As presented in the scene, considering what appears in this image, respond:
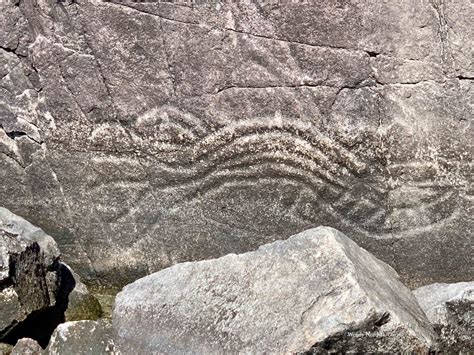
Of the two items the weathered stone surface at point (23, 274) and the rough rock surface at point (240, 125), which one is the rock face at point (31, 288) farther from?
the rough rock surface at point (240, 125)

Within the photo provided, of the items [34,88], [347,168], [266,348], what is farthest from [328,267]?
[34,88]

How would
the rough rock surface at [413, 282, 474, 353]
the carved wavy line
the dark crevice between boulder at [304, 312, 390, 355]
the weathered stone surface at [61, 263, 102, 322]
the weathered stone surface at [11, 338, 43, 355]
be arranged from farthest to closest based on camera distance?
1. the weathered stone surface at [61, 263, 102, 322]
2. the carved wavy line
3. the weathered stone surface at [11, 338, 43, 355]
4. the rough rock surface at [413, 282, 474, 353]
5. the dark crevice between boulder at [304, 312, 390, 355]

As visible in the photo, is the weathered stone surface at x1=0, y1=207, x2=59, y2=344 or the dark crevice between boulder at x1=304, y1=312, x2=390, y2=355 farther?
the weathered stone surface at x1=0, y1=207, x2=59, y2=344

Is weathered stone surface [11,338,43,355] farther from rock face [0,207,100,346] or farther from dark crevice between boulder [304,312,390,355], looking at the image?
dark crevice between boulder [304,312,390,355]

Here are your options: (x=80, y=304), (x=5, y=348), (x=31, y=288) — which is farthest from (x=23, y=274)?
(x=80, y=304)

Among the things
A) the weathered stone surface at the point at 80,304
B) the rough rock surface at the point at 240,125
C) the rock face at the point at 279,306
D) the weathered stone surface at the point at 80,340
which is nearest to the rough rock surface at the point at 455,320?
the rock face at the point at 279,306

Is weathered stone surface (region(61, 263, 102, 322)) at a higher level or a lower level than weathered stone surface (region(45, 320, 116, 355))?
lower

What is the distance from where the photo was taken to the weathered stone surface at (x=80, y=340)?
10.7 ft

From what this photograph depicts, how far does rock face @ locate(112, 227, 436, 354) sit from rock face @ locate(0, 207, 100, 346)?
32 cm

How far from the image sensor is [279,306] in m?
3.03

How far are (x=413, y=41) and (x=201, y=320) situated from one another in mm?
1159

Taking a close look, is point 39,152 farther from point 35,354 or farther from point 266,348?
point 266,348

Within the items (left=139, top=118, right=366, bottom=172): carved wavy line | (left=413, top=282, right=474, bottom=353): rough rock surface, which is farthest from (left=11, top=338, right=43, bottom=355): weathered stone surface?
(left=413, top=282, right=474, bottom=353): rough rock surface

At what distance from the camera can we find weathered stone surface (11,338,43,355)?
3316 millimetres
